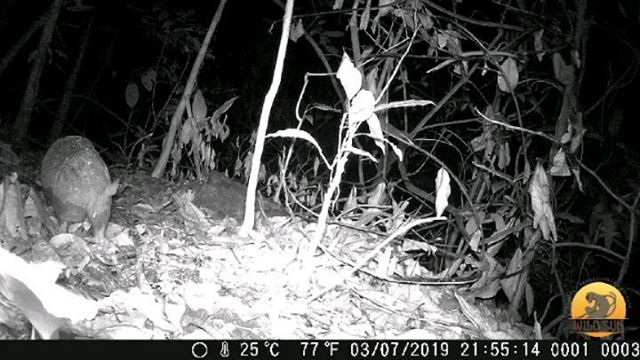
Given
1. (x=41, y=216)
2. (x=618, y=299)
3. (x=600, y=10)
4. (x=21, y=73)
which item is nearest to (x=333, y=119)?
(x=600, y=10)

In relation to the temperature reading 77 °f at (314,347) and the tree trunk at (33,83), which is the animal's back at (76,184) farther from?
the tree trunk at (33,83)

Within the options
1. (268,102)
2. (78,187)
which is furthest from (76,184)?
(268,102)

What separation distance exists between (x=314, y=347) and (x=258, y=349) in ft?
0.60

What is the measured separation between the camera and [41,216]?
1836 millimetres

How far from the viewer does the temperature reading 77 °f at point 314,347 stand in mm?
1547

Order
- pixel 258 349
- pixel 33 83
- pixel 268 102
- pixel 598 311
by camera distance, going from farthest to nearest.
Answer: pixel 33 83 → pixel 598 311 → pixel 268 102 → pixel 258 349

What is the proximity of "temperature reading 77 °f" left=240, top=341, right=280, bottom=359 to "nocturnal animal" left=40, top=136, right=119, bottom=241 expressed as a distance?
728mm

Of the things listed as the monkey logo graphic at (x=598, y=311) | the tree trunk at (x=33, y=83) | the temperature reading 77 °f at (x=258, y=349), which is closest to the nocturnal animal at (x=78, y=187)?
the temperature reading 77 °f at (x=258, y=349)

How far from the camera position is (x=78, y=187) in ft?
6.35

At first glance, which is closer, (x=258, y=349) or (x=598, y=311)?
(x=258, y=349)

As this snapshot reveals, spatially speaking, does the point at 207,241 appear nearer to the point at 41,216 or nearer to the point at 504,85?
the point at 41,216

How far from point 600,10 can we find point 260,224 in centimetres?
A: 263

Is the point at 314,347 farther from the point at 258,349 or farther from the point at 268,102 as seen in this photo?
the point at 268,102

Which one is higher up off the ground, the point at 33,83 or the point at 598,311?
the point at 33,83
